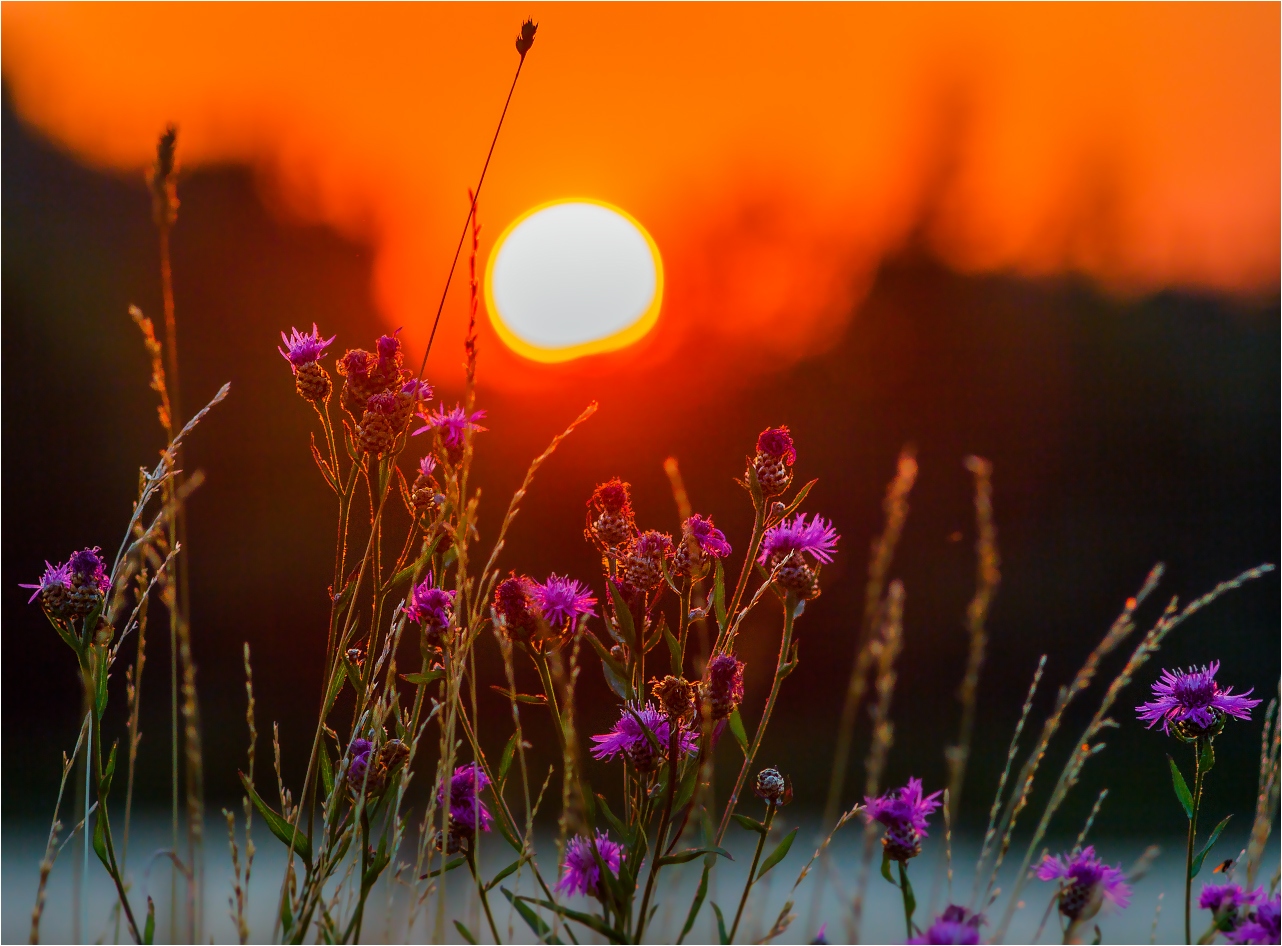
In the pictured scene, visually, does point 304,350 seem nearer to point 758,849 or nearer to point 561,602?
point 561,602

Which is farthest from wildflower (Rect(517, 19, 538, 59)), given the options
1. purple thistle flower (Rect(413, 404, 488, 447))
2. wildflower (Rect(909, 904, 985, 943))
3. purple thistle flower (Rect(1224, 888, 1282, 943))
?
purple thistle flower (Rect(1224, 888, 1282, 943))

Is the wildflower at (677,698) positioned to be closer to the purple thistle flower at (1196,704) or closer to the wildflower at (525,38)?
the purple thistle flower at (1196,704)

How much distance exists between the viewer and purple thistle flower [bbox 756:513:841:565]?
3.71 feet

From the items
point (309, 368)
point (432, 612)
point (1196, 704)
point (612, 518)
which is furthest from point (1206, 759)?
point (309, 368)

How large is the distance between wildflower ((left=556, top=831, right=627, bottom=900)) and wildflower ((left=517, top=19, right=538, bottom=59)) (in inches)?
30.3

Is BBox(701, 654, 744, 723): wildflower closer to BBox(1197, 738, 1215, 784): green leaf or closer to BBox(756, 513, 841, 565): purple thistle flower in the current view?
BBox(756, 513, 841, 565): purple thistle flower

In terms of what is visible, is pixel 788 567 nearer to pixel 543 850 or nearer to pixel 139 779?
pixel 543 850

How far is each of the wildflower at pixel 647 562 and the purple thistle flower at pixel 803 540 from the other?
133mm

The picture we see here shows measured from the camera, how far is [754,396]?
5.64m

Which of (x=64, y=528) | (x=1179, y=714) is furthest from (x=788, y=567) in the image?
(x=64, y=528)

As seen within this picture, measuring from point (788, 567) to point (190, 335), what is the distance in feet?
18.1

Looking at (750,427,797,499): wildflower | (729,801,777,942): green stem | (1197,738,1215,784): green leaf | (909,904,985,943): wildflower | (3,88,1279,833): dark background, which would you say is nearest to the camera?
(909,904,985,943): wildflower

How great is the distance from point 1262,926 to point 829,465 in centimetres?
511

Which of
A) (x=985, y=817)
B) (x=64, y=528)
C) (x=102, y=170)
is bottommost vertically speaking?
(x=985, y=817)
